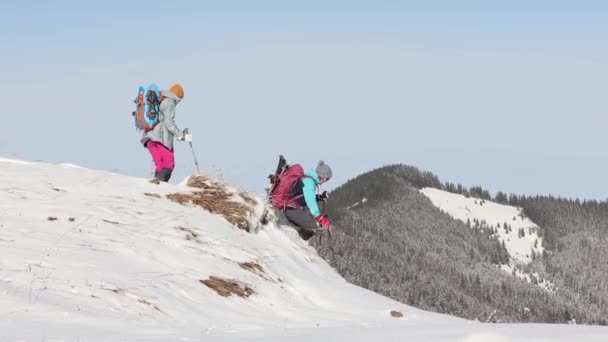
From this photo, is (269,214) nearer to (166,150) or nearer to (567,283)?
(166,150)

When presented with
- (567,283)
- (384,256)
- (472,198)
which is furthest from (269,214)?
(472,198)

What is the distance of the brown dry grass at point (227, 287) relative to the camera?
1004 centimetres

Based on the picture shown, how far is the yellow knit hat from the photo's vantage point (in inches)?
635

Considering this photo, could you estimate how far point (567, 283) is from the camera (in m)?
60.0

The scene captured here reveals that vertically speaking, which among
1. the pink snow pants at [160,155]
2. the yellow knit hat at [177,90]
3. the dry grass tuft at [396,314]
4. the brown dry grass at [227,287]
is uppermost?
the yellow knit hat at [177,90]

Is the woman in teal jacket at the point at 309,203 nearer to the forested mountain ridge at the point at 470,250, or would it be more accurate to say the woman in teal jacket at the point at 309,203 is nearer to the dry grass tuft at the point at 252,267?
the dry grass tuft at the point at 252,267

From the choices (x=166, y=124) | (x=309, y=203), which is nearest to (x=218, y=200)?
(x=309, y=203)

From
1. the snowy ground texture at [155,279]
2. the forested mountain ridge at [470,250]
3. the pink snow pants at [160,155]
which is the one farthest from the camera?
the forested mountain ridge at [470,250]

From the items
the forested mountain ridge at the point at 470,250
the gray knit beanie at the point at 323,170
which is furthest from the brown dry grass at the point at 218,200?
the forested mountain ridge at the point at 470,250

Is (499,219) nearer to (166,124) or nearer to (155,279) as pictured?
(166,124)

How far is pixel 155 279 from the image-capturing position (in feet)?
30.6

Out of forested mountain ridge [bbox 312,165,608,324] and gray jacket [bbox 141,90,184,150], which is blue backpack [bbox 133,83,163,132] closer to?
gray jacket [bbox 141,90,184,150]

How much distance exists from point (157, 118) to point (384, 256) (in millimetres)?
22209

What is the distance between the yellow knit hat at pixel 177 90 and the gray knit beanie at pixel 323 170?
9.61 feet
